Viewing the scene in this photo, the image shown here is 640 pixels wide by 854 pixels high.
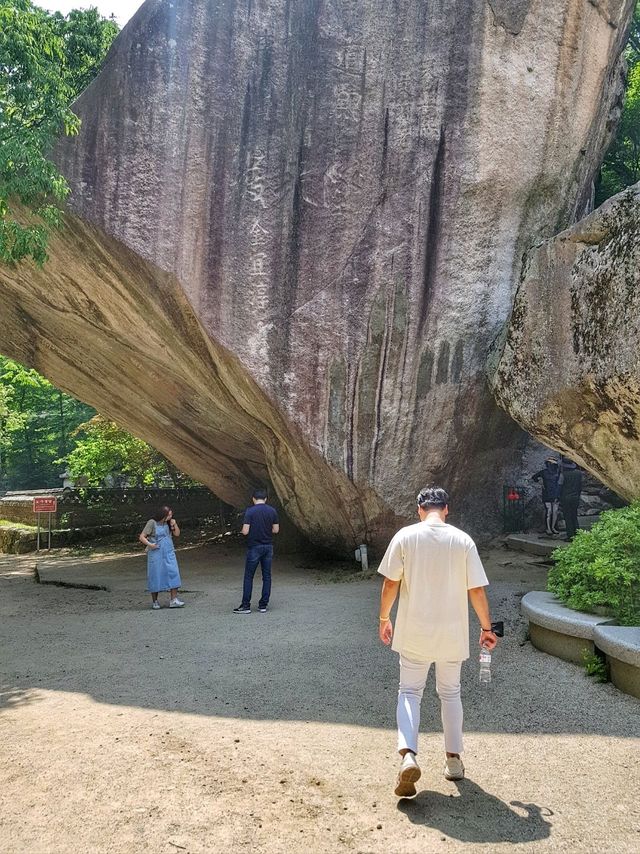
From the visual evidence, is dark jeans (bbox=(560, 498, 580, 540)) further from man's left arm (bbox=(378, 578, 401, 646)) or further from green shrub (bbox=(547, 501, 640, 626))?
man's left arm (bbox=(378, 578, 401, 646))

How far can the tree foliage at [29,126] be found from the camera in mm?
8047

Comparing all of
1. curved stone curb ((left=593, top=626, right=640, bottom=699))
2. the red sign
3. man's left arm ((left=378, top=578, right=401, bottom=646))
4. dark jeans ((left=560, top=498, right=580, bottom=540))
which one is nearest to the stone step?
dark jeans ((left=560, top=498, right=580, bottom=540))

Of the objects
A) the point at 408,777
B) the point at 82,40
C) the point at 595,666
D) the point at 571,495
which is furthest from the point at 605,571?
the point at 82,40

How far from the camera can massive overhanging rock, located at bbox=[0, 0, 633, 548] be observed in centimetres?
951

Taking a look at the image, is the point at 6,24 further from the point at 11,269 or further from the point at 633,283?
the point at 633,283

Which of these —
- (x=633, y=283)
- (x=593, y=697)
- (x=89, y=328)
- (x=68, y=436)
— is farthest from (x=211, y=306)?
(x=68, y=436)

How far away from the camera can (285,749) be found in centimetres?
402

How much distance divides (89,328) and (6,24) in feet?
15.3

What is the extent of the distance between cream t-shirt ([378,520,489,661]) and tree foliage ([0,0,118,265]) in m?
6.44

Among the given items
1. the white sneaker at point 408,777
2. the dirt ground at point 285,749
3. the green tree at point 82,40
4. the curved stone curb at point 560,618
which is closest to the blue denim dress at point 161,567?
the dirt ground at point 285,749

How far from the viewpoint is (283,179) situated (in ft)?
32.6

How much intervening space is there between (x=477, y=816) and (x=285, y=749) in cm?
126

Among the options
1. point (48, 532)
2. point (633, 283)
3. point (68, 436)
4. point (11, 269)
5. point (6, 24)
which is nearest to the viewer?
point (633, 283)

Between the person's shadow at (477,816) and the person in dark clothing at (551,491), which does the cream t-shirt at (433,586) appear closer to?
the person's shadow at (477,816)
